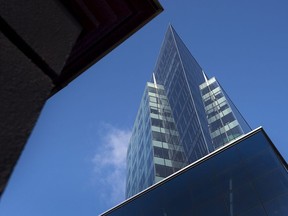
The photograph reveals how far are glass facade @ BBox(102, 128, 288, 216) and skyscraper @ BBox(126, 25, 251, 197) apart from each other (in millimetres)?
16670

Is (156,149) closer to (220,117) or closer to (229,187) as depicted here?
(220,117)

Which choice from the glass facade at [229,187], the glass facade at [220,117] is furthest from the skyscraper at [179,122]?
the glass facade at [229,187]

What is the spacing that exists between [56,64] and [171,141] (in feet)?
175

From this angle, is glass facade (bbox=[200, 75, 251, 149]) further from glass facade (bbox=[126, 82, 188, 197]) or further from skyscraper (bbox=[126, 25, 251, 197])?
glass facade (bbox=[126, 82, 188, 197])

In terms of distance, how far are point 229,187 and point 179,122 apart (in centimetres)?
3858

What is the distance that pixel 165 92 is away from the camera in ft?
243

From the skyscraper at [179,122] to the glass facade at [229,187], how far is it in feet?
54.7

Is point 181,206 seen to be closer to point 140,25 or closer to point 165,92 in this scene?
point 140,25

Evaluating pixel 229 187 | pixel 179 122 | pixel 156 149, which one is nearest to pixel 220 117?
pixel 179 122

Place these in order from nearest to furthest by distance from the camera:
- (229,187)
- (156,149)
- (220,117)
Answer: (229,187)
(156,149)
(220,117)

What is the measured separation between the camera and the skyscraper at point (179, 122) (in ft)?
158

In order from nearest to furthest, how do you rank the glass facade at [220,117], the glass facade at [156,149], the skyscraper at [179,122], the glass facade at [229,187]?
the glass facade at [229,187] < the glass facade at [156,149] < the skyscraper at [179,122] < the glass facade at [220,117]

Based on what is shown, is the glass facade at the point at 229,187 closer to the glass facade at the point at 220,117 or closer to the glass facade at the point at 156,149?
the glass facade at the point at 156,149

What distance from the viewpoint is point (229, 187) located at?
68.6 ft
